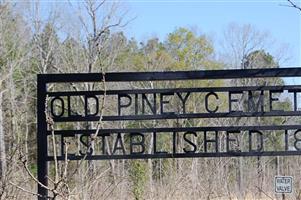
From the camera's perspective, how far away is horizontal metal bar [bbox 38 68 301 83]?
6.36 meters

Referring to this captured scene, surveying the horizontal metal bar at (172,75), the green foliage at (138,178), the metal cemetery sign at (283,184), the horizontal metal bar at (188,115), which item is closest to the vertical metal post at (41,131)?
the horizontal metal bar at (172,75)

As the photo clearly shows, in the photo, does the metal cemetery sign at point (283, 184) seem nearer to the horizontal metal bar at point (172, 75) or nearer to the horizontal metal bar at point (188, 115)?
the horizontal metal bar at point (188, 115)

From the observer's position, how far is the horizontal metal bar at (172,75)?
6359 millimetres

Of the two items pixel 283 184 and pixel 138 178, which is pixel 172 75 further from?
pixel 138 178

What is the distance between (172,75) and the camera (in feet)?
20.8

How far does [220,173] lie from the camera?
7.45 meters

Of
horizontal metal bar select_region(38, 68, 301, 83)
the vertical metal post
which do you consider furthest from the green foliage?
horizontal metal bar select_region(38, 68, 301, 83)

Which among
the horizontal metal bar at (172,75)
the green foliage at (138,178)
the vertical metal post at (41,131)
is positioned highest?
the horizontal metal bar at (172,75)

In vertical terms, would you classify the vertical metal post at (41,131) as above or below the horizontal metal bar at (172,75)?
below

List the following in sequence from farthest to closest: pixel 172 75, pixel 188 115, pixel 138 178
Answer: pixel 138 178
pixel 188 115
pixel 172 75

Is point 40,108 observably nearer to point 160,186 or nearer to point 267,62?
point 160,186

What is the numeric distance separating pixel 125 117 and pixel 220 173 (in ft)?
5.21

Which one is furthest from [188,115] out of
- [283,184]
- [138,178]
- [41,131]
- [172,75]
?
[138,178]

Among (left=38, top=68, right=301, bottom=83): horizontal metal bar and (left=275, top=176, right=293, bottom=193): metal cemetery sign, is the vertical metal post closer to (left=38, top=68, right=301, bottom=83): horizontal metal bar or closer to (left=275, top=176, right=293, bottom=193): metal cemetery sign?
(left=38, top=68, right=301, bottom=83): horizontal metal bar
